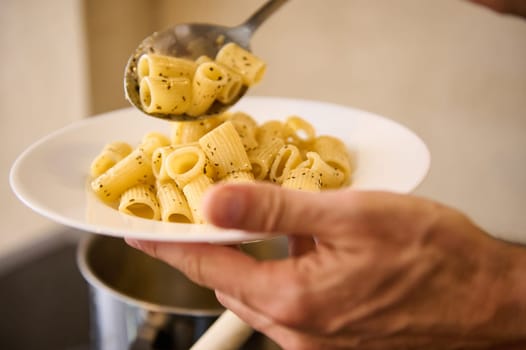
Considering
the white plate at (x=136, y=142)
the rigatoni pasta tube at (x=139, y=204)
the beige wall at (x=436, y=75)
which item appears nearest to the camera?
the white plate at (x=136, y=142)

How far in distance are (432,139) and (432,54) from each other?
6.6 inches

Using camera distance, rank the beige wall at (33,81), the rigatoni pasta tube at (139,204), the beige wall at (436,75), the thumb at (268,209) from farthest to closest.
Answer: the beige wall at (33,81) < the beige wall at (436,75) < the rigatoni pasta tube at (139,204) < the thumb at (268,209)

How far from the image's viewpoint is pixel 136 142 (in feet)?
2.89

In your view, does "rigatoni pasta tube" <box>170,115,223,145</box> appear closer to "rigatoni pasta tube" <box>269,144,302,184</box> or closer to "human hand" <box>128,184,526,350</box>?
"rigatoni pasta tube" <box>269,144,302,184</box>

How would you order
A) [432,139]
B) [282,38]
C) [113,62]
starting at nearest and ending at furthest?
1. [432,139]
2. [282,38]
3. [113,62]

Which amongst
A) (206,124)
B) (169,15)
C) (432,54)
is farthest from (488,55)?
(169,15)

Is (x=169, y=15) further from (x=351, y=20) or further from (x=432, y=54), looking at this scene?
(x=432, y=54)

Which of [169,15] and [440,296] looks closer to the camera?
[440,296]

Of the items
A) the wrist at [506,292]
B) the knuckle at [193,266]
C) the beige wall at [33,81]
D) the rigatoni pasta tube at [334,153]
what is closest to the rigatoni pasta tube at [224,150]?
the rigatoni pasta tube at [334,153]

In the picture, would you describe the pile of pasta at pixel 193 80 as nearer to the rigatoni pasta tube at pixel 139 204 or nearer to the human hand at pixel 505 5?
the rigatoni pasta tube at pixel 139 204

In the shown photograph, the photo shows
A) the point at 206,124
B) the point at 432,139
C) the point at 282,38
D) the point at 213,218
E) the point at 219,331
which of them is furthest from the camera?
the point at 282,38

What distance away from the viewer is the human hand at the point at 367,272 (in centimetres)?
50

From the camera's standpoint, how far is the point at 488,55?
116 cm

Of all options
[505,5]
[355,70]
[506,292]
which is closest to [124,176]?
[506,292]
